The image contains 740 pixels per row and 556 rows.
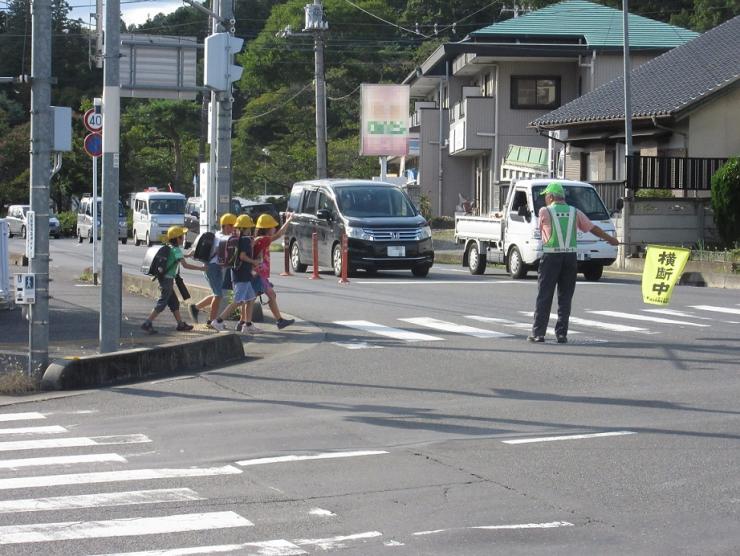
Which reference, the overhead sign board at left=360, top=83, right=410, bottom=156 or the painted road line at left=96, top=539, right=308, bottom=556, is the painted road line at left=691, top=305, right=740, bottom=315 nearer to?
the painted road line at left=96, top=539, right=308, bottom=556

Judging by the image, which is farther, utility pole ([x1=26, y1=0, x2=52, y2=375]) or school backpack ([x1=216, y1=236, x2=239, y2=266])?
school backpack ([x1=216, y1=236, x2=239, y2=266])

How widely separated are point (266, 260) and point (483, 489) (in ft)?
30.9

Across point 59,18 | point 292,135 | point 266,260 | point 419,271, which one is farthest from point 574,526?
point 59,18

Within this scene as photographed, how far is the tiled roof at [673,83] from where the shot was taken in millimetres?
33469

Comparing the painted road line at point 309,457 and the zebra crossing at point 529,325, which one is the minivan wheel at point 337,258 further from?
the painted road line at point 309,457

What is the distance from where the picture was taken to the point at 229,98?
56.7 feet

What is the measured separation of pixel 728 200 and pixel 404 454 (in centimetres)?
2110

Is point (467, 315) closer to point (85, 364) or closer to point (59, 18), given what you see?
point (85, 364)

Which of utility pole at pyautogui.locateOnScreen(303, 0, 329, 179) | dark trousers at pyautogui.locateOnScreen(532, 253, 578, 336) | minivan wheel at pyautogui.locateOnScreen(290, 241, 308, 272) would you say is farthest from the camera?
utility pole at pyautogui.locateOnScreen(303, 0, 329, 179)

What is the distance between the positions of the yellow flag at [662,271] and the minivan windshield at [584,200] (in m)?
8.39

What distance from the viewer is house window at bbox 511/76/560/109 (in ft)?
151

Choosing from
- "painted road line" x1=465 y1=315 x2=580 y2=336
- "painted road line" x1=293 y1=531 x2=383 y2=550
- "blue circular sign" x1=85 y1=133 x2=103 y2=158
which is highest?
"blue circular sign" x1=85 y1=133 x2=103 y2=158

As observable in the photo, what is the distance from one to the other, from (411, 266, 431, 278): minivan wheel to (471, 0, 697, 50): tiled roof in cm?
2151

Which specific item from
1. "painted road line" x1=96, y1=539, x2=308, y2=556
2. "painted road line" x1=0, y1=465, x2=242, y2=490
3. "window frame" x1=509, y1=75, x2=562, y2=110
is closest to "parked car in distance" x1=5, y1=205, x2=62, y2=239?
"window frame" x1=509, y1=75, x2=562, y2=110
